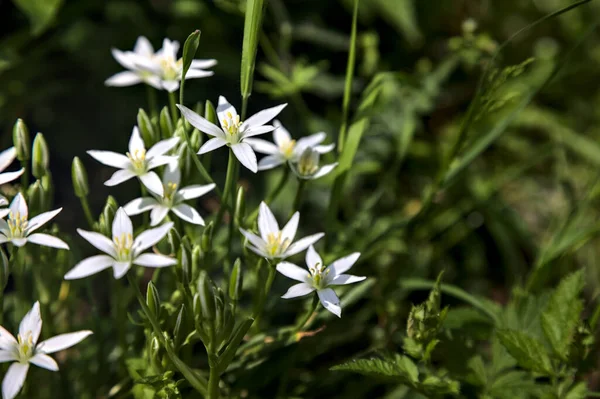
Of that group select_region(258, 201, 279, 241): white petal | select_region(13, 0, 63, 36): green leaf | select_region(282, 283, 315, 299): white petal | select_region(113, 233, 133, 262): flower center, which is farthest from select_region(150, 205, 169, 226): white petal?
select_region(13, 0, 63, 36): green leaf

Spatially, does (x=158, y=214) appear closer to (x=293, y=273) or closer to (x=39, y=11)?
(x=293, y=273)

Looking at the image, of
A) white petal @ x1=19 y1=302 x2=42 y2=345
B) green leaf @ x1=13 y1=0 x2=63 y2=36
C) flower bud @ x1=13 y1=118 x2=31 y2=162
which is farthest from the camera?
green leaf @ x1=13 y1=0 x2=63 y2=36

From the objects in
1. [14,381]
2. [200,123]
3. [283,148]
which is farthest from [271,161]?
[14,381]

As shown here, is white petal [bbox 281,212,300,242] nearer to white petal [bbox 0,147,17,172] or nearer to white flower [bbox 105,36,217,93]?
white flower [bbox 105,36,217,93]

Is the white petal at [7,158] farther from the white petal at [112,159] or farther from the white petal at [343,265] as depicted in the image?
the white petal at [343,265]

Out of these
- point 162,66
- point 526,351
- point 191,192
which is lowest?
point 526,351

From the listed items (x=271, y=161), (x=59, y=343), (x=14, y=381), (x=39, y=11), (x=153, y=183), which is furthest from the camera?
(x=39, y=11)

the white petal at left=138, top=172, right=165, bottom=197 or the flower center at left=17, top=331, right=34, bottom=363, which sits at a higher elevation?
the white petal at left=138, top=172, right=165, bottom=197
